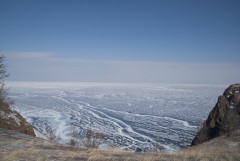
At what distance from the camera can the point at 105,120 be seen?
8738 centimetres

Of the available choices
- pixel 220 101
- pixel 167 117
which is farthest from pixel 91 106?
pixel 220 101

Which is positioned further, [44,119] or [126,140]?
[44,119]

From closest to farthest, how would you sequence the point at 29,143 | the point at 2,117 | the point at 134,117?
the point at 29,143, the point at 2,117, the point at 134,117

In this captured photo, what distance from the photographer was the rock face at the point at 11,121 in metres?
23.9

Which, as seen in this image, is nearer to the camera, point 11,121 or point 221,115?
point 11,121

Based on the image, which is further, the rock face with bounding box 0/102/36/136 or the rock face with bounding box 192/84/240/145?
the rock face with bounding box 192/84/240/145

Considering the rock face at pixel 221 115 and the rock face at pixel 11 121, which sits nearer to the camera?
the rock face at pixel 11 121

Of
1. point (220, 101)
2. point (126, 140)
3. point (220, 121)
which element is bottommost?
point (126, 140)

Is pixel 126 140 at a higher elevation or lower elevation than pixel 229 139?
lower

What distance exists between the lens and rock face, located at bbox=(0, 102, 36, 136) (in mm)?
23911

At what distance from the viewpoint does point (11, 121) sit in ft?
80.4

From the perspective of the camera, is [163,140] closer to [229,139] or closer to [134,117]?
[134,117]

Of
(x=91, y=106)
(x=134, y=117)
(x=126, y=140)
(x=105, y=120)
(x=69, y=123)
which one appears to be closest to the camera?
(x=126, y=140)

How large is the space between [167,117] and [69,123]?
33.2m
